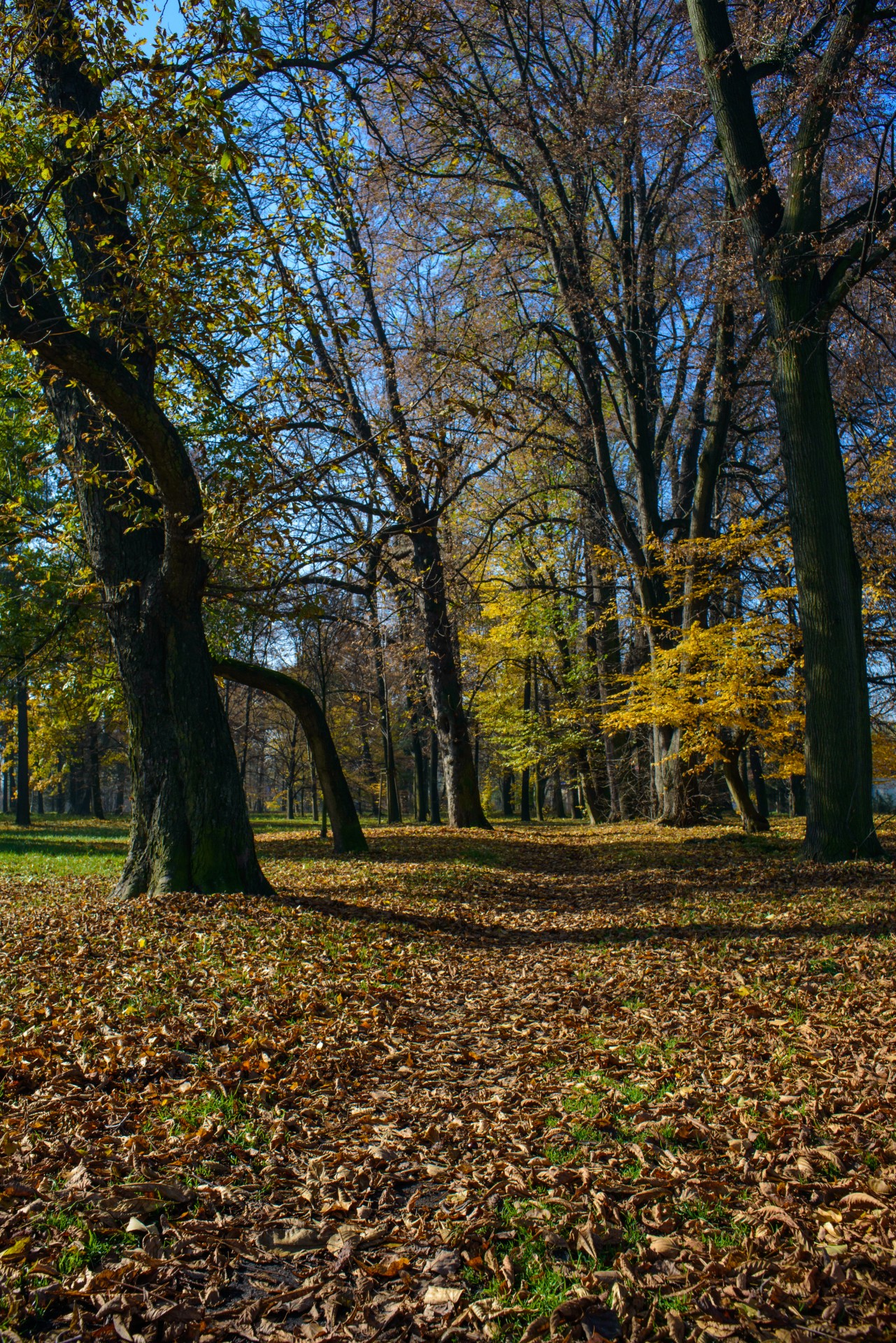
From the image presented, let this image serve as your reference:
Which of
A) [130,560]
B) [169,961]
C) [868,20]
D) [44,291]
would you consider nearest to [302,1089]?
[169,961]

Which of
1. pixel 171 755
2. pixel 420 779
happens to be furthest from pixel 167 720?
pixel 420 779

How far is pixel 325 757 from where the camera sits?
43.7ft

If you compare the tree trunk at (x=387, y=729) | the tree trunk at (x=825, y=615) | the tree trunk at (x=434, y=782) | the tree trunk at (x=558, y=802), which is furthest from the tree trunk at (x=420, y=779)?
the tree trunk at (x=825, y=615)

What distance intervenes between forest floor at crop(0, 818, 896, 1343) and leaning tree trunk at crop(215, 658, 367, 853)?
5.46 metres

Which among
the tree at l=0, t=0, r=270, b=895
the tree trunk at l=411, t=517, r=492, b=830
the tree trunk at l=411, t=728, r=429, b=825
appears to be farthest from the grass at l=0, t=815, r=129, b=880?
the tree trunk at l=411, t=728, r=429, b=825

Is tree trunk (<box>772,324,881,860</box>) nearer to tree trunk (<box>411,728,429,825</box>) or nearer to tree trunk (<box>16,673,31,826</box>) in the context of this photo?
tree trunk (<box>411,728,429,825</box>)

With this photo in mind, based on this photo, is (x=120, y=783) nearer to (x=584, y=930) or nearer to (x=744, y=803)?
(x=744, y=803)

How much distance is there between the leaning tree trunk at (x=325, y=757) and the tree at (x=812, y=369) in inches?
284

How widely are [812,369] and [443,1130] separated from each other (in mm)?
8836

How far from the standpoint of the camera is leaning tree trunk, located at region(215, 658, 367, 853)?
41.2 ft

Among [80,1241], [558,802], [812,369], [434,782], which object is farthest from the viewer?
[558,802]

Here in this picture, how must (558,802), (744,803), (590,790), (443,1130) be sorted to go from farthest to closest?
(558,802)
(590,790)
(744,803)
(443,1130)

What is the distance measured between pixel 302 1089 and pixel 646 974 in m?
2.99

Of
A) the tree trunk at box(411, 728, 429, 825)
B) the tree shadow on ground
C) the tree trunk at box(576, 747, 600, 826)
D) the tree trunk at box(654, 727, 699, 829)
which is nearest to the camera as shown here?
the tree shadow on ground
